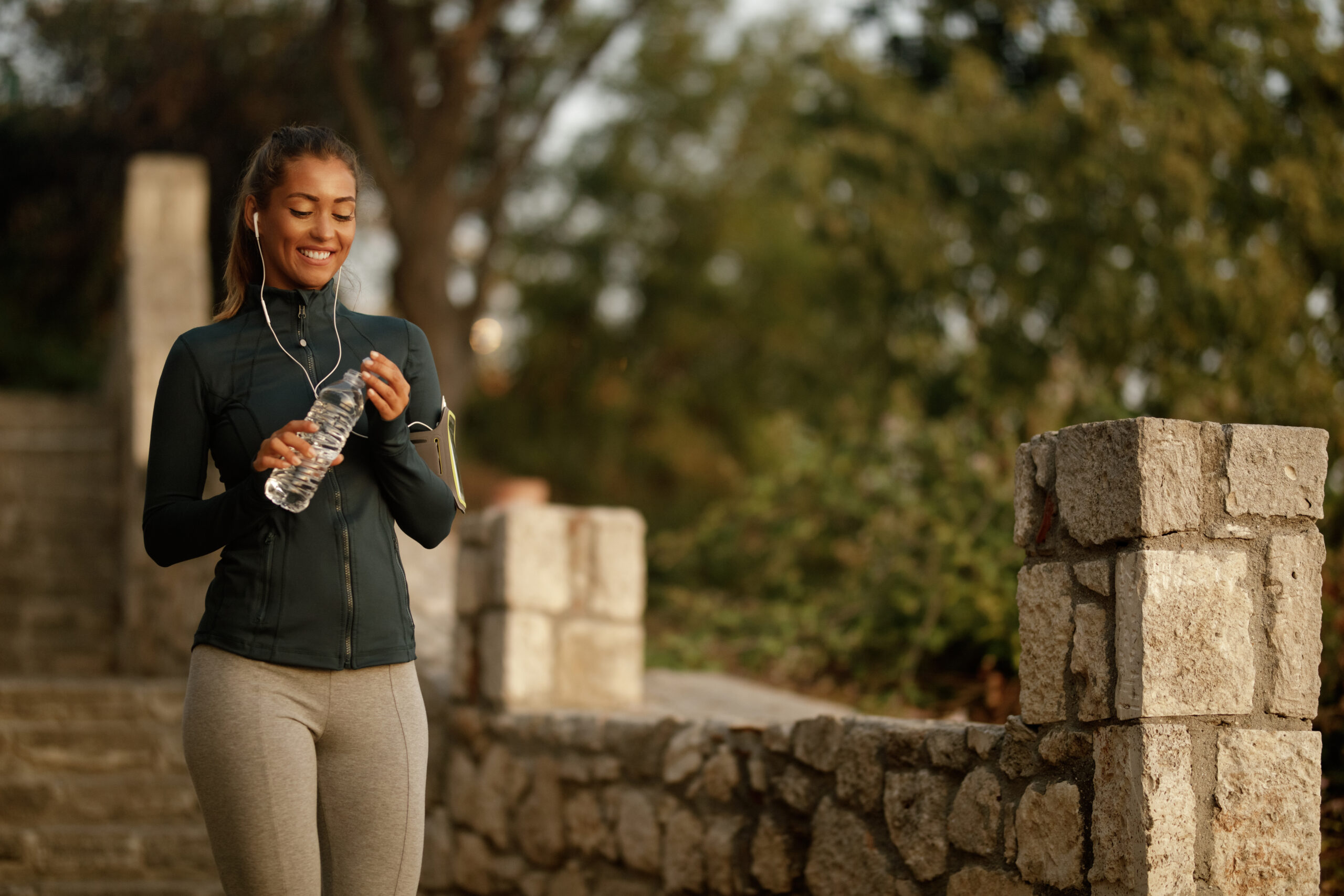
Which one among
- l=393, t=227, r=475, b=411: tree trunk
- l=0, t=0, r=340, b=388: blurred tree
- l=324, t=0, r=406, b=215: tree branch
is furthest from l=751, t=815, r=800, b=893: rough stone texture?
l=0, t=0, r=340, b=388: blurred tree

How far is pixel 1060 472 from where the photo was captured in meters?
2.63

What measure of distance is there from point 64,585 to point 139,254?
89.9 inches

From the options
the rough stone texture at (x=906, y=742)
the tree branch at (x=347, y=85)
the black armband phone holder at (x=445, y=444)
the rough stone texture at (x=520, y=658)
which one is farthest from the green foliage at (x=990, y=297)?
the black armband phone holder at (x=445, y=444)

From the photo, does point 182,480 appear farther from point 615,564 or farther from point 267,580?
point 615,564

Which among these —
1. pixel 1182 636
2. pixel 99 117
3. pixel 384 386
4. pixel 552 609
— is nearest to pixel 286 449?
pixel 384 386

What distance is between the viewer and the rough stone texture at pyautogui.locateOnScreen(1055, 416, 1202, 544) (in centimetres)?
242

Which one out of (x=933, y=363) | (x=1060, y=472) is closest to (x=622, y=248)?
(x=933, y=363)

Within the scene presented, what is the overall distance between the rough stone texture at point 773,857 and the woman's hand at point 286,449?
2.03m

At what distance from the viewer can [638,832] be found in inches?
159

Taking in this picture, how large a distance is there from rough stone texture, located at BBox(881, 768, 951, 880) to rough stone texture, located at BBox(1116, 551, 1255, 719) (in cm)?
64

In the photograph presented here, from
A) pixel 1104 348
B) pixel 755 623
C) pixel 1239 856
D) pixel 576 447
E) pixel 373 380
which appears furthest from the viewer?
pixel 576 447

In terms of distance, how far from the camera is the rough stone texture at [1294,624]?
8.14 ft

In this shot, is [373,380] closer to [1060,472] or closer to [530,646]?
[1060,472]

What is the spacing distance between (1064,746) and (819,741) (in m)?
0.91
